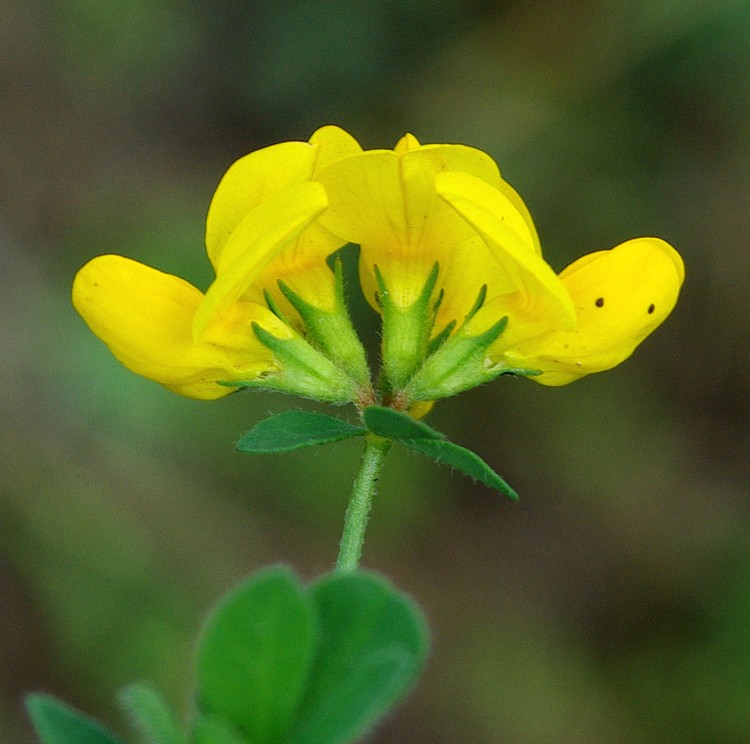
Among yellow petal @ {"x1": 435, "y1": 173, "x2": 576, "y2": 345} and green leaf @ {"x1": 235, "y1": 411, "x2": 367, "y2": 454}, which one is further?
yellow petal @ {"x1": 435, "y1": 173, "x2": 576, "y2": 345}

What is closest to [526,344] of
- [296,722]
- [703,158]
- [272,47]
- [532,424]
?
[296,722]

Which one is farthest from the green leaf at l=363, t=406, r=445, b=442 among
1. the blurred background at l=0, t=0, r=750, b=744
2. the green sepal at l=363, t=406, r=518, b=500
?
the blurred background at l=0, t=0, r=750, b=744

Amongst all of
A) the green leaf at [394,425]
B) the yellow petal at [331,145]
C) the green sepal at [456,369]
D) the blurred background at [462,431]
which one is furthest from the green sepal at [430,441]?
the blurred background at [462,431]

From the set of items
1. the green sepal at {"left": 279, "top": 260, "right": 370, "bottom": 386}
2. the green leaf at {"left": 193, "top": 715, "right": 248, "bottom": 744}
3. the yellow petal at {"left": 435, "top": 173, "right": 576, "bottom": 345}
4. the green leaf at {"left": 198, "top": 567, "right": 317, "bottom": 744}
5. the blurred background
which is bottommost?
the green leaf at {"left": 193, "top": 715, "right": 248, "bottom": 744}

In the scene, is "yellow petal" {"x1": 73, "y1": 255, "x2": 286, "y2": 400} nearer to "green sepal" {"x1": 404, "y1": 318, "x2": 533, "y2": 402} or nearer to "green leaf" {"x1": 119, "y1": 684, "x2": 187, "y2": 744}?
"green sepal" {"x1": 404, "y1": 318, "x2": 533, "y2": 402}

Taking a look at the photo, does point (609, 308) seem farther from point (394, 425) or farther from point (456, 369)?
point (394, 425)

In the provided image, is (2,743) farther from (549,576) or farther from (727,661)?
(727,661)
